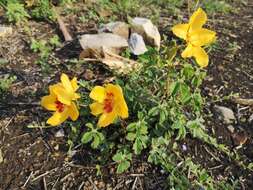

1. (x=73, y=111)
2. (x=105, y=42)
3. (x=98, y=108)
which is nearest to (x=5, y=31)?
(x=105, y=42)

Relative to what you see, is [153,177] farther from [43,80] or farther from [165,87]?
[43,80]

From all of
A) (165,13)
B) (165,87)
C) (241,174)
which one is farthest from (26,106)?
(165,13)

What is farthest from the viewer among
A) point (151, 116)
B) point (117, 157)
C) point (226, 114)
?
point (226, 114)

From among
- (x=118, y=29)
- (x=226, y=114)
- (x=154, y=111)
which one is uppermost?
(x=154, y=111)

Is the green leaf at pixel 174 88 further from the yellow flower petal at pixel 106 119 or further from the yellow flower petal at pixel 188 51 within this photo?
the yellow flower petal at pixel 106 119

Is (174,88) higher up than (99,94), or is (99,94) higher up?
(99,94)

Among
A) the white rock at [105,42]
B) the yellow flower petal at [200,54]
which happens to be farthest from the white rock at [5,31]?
the yellow flower petal at [200,54]

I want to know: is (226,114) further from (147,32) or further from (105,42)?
(105,42)
